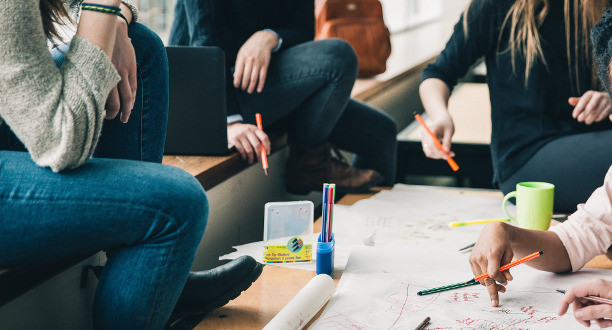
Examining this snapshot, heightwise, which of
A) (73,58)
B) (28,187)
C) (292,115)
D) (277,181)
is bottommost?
(277,181)

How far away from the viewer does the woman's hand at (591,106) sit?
1.48 m

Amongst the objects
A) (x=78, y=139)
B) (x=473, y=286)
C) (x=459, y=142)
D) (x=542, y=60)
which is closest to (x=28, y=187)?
(x=78, y=139)

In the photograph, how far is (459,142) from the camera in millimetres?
2105

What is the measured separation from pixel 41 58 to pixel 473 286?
70cm

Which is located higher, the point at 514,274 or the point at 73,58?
the point at 73,58

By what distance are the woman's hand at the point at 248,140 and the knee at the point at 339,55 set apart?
0.24m

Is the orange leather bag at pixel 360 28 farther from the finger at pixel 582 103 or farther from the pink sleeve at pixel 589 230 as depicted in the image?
the pink sleeve at pixel 589 230

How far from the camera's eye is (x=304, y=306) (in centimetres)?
88

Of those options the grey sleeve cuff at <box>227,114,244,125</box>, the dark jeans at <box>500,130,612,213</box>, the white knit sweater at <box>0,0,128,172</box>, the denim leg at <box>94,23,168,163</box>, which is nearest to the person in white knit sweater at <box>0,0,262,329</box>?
the white knit sweater at <box>0,0,128,172</box>

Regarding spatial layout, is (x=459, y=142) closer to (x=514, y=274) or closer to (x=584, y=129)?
(x=584, y=129)

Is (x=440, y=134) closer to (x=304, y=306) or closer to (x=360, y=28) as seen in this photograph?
(x=304, y=306)

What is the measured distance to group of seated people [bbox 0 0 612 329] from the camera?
0.73m

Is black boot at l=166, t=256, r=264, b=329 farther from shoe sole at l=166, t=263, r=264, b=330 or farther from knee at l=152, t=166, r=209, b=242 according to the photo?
knee at l=152, t=166, r=209, b=242

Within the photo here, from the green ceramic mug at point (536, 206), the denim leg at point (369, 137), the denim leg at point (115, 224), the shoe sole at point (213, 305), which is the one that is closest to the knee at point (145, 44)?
the denim leg at point (115, 224)
